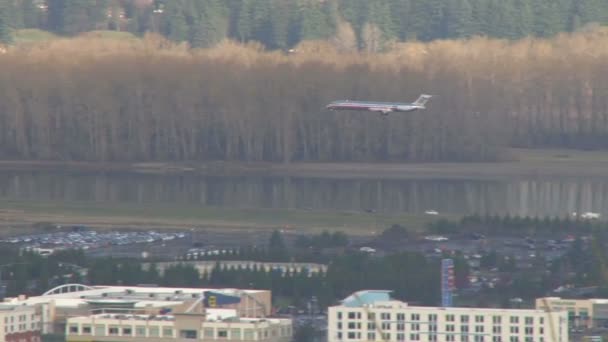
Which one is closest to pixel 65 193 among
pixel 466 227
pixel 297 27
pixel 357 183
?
pixel 357 183

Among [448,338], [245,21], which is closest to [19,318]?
[448,338]

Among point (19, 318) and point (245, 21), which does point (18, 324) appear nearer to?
point (19, 318)

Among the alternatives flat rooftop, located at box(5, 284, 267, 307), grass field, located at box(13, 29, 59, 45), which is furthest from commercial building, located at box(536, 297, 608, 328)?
grass field, located at box(13, 29, 59, 45)

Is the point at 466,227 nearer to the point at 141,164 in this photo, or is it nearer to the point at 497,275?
the point at 497,275

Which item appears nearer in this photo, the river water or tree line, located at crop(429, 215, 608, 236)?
tree line, located at crop(429, 215, 608, 236)

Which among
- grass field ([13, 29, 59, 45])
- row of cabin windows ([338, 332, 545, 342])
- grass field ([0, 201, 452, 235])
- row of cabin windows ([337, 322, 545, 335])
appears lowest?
grass field ([0, 201, 452, 235])

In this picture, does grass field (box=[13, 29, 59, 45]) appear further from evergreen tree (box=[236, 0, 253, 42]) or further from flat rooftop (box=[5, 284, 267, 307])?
flat rooftop (box=[5, 284, 267, 307])
